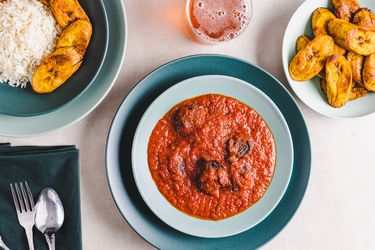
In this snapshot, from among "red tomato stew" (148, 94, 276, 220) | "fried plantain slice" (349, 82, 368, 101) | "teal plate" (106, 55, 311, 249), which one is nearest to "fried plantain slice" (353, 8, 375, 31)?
"fried plantain slice" (349, 82, 368, 101)

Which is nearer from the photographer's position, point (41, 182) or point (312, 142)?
point (41, 182)

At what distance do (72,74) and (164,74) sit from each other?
370mm

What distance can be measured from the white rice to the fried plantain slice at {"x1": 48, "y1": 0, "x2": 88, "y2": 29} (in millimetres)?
67

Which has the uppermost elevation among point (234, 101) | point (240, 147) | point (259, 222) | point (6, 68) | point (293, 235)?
point (6, 68)

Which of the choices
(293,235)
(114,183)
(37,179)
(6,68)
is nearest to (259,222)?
(293,235)

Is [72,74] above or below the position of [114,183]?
above

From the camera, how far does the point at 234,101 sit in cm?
207

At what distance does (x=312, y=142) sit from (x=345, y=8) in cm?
61

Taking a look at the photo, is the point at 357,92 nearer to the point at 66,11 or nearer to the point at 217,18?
the point at 217,18

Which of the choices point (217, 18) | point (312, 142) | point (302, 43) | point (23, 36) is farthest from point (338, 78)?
point (23, 36)

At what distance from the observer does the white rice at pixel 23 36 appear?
1931 millimetres

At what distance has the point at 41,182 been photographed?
207cm

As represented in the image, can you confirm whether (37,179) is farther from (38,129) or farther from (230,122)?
(230,122)

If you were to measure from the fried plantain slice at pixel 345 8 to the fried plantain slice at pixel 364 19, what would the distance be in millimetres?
23
